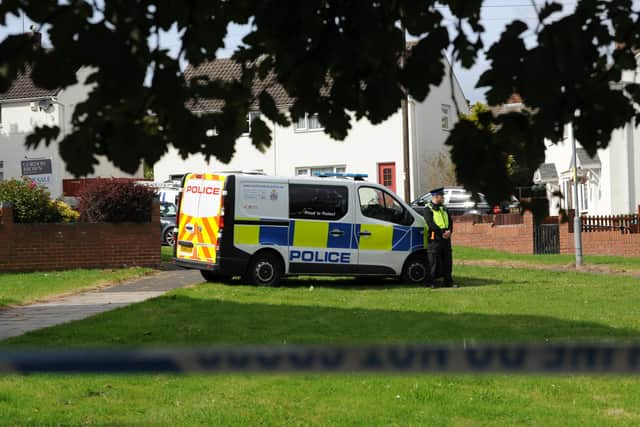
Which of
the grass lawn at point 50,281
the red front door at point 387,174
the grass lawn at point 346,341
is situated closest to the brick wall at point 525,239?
the grass lawn at point 346,341

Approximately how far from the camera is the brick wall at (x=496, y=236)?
2784cm

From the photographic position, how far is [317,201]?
17453mm

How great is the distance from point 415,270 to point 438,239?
3.27 feet

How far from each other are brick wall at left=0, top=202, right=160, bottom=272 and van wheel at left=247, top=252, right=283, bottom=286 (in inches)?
170

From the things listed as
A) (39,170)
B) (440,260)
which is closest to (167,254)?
(440,260)

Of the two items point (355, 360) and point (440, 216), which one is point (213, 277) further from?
point (355, 360)

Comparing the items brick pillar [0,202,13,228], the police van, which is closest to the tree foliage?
the police van

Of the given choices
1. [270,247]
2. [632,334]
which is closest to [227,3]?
[632,334]

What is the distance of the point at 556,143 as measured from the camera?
13.3 feet

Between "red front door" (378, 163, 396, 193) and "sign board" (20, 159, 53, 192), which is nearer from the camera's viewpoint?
"red front door" (378, 163, 396, 193)

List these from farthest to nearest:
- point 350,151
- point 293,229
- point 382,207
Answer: point 350,151, point 382,207, point 293,229

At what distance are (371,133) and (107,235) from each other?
80.2ft

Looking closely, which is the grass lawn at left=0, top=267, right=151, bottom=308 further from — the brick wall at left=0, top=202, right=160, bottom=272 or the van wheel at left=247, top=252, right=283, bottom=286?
the van wheel at left=247, top=252, right=283, bottom=286

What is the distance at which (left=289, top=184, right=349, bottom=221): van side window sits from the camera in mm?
17281
